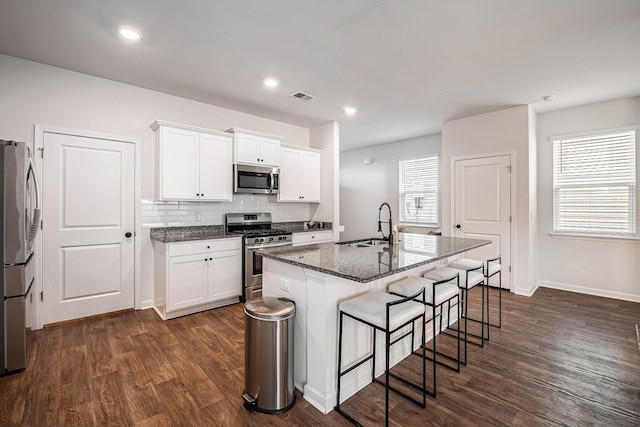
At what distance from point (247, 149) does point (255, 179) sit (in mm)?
435

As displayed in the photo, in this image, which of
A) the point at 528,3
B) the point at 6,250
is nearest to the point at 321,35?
the point at 528,3

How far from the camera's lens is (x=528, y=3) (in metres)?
2.12

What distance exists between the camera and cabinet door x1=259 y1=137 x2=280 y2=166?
14.2ft

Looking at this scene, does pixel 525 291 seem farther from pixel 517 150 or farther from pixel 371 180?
pixel 371 180

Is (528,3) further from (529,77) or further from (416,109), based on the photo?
(416,109)

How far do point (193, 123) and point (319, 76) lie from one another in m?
1.91

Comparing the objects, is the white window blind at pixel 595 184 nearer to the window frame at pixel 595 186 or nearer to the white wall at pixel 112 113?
the window frame at pixel 595 186

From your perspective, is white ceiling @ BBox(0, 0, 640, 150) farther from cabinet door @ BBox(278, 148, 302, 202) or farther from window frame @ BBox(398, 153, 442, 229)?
window frame @ BBox(398, 153, 442, 229)

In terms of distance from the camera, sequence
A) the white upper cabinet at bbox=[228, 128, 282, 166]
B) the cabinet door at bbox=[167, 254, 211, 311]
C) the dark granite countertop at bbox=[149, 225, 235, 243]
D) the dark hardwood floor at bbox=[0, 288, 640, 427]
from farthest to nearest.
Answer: the white upper cabinet at bbox=[228, 128, 282, 166] → the dark granite countertop at bbox=[149, 225, 235, 243] → the cabinet door at bbox=[167, 254, 211, 311] → the dark hardwood floor at bbox=[0, 288, 640, 427]

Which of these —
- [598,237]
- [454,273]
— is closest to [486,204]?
[598,237]

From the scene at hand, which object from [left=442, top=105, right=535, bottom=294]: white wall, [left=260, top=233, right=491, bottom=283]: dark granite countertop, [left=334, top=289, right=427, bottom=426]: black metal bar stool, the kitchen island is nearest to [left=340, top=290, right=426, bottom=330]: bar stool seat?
[left=334, top=289, right=427, bottom=426]: black metal bar stool

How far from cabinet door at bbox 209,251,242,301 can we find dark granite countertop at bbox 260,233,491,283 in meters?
1.54

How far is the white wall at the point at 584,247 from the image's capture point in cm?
400

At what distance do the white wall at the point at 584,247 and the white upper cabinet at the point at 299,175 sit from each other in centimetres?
357
